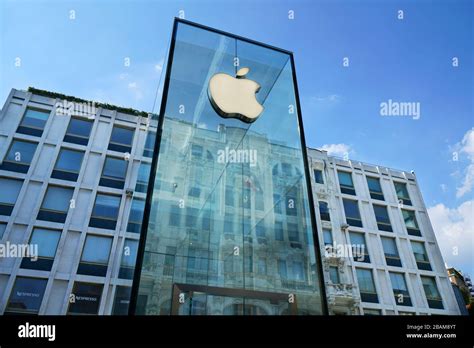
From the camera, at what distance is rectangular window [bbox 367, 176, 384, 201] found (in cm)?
2586

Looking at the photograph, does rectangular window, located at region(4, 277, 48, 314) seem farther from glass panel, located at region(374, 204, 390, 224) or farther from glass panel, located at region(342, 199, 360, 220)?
glass panel, located at region(374, 204, 390, 224)

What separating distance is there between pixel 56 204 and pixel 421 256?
85.4ft

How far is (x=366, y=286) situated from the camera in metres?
21.3

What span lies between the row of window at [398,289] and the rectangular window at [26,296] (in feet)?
63.1

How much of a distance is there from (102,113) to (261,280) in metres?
20.0

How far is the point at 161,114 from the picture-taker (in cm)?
746

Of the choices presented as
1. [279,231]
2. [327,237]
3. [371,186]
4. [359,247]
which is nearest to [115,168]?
[327,237]

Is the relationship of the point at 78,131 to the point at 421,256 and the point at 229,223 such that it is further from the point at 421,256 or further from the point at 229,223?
the point at 421,256

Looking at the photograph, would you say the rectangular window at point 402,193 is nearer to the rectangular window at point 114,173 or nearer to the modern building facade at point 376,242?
the modern building facade at point 376,242

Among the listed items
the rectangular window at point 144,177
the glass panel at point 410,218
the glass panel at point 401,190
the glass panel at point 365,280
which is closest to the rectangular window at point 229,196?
the rectangular window at point 144,177
